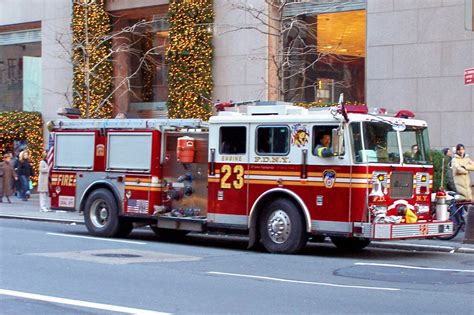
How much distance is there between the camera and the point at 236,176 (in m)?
16.2

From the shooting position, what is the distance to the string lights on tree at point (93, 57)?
2972 centimetres

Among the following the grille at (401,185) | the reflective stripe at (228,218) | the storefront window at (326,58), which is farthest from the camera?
the storefront window at (326,58)

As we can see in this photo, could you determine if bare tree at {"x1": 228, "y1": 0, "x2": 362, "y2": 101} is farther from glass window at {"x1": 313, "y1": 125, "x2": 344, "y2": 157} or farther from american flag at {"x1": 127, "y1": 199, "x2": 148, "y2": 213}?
glass window at {"x1": 313, "y1": 125, "x2": 344, "y2": 157}

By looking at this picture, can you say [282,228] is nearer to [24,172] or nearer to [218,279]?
[218,279]

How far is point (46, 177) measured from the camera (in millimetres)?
25531

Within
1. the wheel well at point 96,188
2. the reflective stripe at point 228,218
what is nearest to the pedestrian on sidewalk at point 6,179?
the wheel well at point 96,188

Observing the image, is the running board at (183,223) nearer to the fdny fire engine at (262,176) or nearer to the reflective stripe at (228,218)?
the fdny fire engine at (262,176)

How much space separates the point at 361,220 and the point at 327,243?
13.0 ft

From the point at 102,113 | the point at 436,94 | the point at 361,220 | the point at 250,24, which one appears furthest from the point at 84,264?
the point at 102,113

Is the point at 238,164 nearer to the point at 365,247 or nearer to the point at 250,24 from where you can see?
the point at 365,247

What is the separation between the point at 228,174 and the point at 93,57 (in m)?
15.1

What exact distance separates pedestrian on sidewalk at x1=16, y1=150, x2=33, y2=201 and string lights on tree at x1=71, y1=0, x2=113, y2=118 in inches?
103

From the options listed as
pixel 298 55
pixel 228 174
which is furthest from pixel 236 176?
pixel 298 55

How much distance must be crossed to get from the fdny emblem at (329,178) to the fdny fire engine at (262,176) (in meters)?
0.02
